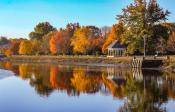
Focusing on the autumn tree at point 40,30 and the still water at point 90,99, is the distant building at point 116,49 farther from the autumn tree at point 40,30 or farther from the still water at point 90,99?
the autumn tree at point 40,30

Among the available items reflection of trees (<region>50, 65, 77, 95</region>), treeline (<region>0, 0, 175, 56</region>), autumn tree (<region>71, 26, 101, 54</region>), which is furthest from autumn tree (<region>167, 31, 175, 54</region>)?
reflection of trees (<region>50, 65, 77, 95</region>)

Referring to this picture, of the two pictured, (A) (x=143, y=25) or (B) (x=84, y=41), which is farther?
(B) (x=84, y=41)

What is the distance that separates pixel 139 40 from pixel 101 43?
81.6 feet

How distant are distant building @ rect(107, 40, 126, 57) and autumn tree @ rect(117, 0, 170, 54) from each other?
34.2 ft

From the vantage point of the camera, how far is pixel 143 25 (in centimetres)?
8350

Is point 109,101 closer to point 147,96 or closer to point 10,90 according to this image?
point 147,96

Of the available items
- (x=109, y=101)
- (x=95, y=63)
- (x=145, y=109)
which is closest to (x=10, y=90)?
(x=109, y=101)

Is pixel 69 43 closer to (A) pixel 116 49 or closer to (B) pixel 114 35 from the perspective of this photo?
(B) pixel 114 35

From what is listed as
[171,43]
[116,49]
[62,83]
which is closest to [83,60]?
[116,49]

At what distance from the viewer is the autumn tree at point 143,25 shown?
83125 millimetres

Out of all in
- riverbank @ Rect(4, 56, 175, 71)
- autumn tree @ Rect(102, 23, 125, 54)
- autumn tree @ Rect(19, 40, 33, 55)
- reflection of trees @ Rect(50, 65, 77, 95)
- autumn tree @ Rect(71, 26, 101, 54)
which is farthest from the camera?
autumn tree @ Rect(19, 40, 33, 55)

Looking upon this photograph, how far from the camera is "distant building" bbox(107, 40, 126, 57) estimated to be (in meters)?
96.8

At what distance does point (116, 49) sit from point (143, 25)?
15.4 m

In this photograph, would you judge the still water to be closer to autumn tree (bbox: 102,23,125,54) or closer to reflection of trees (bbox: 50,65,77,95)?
reflection of trees (bbox: 50,65,77,95)
